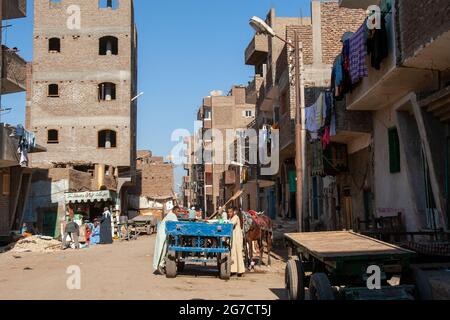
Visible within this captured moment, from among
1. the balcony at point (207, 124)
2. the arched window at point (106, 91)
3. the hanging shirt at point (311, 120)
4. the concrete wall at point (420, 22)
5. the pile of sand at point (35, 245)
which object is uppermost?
the balcony at point (207, 124)

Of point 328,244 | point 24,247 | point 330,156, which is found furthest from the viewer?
point 24,247

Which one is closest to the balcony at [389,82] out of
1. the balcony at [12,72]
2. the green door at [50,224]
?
the balcony at [12,72]

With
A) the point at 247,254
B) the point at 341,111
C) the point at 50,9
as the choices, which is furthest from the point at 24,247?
the point at 50,9

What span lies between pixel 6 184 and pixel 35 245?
12.0 ft

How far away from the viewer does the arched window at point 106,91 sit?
4159 cm

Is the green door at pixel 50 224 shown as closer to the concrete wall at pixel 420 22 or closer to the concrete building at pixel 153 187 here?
the concrete building at pixel 153 187

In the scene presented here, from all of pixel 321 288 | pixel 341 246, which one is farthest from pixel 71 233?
pixel 321 288

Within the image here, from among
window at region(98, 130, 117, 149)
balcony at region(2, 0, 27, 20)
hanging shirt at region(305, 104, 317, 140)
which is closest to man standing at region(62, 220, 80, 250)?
balcony at region(2, 0, 27, 20)

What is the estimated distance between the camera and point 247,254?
1489 cm

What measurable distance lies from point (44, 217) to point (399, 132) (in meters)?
23.7

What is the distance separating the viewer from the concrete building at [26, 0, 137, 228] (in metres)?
40.3

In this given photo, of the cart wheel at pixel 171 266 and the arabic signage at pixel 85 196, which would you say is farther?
the arabic signage at pixel 85 196

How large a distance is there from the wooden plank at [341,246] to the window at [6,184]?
62.7 feet
